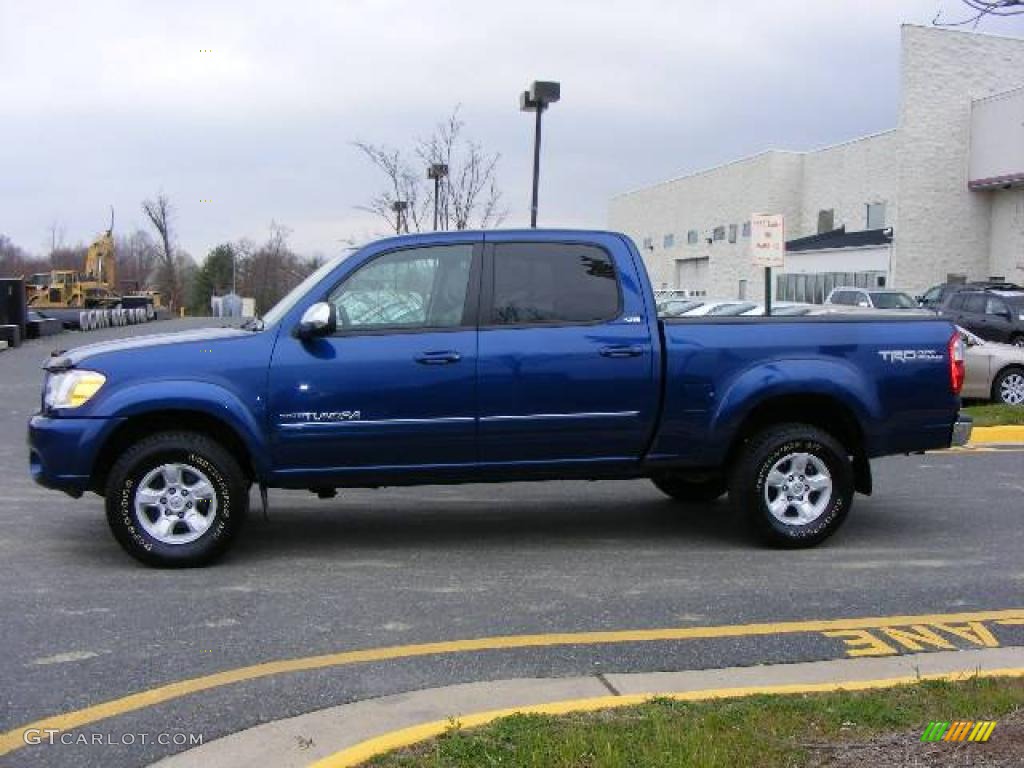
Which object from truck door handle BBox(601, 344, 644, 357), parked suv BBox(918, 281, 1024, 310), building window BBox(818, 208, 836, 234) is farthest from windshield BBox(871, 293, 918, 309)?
building window BBox(818, 208, 836, 234)

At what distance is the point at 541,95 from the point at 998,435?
10.4 m

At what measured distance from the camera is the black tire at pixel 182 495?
5793 millimetres

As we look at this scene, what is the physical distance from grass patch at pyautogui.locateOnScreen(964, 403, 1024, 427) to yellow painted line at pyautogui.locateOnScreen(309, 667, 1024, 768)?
8.37 meters

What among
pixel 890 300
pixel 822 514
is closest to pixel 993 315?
pixel 890 300

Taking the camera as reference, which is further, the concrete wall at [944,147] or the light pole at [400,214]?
the concrete wall at [944,147]

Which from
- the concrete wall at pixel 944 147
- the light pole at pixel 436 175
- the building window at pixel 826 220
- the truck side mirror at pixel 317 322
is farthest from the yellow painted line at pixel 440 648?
the building window at pixel 826 220

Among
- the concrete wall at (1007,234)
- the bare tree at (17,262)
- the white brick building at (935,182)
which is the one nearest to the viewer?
the concrete wall at (1007,234)

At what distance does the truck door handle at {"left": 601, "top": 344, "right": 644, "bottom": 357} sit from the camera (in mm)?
6090

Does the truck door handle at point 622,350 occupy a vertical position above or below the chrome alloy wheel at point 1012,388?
above

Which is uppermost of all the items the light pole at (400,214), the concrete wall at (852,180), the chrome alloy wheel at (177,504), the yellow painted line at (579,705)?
the concrete wall at (852,180)

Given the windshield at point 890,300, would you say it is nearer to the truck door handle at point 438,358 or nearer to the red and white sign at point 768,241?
the red and white sign at point 768,241

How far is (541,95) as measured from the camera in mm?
18500

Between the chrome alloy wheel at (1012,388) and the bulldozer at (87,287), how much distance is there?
4522cm

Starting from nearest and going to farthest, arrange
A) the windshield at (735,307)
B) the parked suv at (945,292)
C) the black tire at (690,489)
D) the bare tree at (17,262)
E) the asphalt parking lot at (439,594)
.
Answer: the asphalt parking lot at (439,594) < the black tire at (690,489) < the parked suv at (945,292) < the windshield at (735,307) < the bare tree at (17,262)
